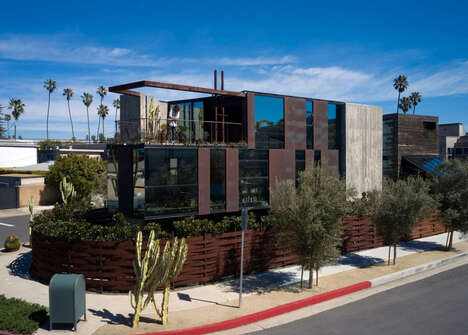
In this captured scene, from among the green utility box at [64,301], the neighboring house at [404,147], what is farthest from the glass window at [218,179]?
the neighboring house at [404,147]

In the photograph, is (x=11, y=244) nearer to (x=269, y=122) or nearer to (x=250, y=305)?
(x=250, y=305)

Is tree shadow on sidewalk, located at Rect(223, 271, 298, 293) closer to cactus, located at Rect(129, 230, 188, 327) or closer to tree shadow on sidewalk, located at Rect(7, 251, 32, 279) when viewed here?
cactus, located at Rect(129, 230, 188, 327)

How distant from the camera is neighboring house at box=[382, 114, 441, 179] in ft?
100

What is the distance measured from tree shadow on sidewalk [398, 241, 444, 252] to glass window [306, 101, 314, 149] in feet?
23.3

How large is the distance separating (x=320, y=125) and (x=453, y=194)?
7.62 m

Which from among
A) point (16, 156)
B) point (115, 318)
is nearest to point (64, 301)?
point (115, 318)

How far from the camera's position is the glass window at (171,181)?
50.4ft

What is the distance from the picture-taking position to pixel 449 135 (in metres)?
76.8

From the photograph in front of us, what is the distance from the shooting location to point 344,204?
1229cm

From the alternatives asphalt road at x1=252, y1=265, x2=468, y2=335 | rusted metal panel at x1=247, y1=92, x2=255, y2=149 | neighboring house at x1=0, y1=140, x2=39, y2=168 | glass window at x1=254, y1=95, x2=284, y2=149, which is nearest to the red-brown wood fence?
asphalt road at x1=252, y1=265, x2=468, y2=335

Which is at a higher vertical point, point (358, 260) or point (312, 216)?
point (312, 216)

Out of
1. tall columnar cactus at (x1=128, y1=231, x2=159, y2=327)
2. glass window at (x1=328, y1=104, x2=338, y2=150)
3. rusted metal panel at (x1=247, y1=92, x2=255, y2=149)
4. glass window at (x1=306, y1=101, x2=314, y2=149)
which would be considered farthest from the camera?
glass window at (x1=328, y1=104, x2=338, y2=150)

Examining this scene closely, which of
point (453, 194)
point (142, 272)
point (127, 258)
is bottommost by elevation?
point (127, 258)

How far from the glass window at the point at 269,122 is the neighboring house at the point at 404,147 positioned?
14661 mm
